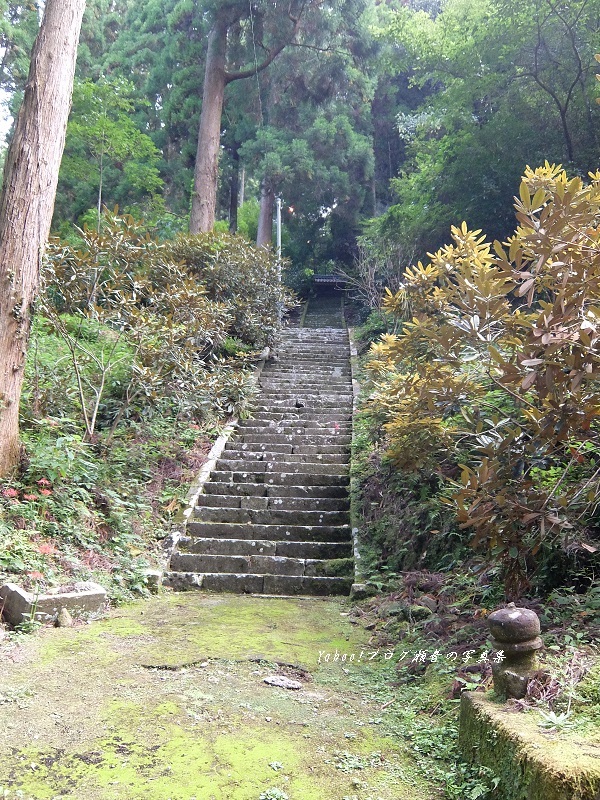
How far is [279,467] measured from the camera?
8.00 metres

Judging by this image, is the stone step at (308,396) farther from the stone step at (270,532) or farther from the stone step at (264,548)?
the stone step at (264,548)

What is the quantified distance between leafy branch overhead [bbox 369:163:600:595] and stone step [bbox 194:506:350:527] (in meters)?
2.70

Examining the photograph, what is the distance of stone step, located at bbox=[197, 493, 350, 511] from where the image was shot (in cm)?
716

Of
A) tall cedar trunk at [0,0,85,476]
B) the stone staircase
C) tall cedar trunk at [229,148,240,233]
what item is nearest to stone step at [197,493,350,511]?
the stone staircase

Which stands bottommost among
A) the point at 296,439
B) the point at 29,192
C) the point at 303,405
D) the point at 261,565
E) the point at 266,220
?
the point at 261,565

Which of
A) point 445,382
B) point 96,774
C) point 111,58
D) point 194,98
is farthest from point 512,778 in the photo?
point 111,58

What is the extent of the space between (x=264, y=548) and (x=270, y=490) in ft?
3.99

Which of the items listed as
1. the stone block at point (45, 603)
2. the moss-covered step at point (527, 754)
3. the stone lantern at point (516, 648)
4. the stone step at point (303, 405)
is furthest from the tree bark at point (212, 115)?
the moss-covered step at point (527, 754)

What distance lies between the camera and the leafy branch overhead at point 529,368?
3193mm

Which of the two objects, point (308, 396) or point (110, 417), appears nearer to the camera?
point (110, 417)

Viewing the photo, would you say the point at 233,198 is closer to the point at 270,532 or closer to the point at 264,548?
the point at 270,532

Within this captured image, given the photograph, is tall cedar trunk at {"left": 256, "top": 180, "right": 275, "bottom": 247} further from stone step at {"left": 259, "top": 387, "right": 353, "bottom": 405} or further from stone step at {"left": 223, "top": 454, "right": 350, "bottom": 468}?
stone step at {"left": 223, "top": 454, "right": 350, "bottom": 468}

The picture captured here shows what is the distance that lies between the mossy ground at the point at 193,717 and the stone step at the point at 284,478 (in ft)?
9.80

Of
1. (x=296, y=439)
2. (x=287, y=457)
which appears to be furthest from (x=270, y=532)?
(x=296, y=439)
